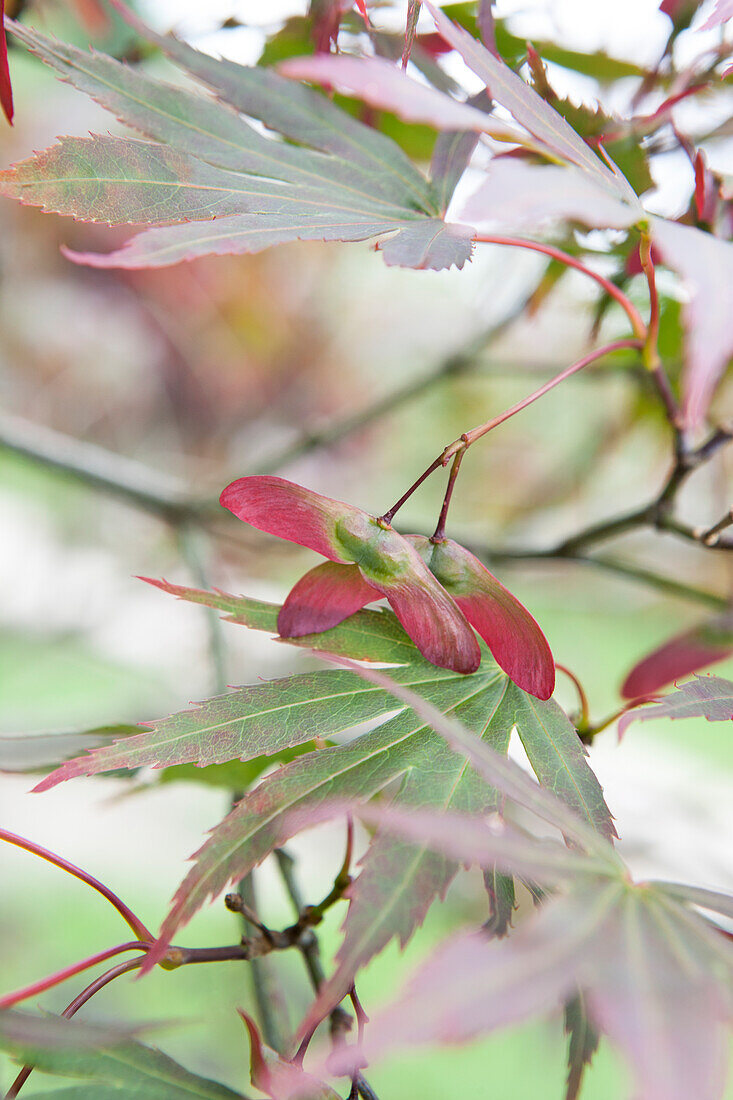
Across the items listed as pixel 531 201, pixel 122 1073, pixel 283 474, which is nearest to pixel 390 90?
pixel 531 201

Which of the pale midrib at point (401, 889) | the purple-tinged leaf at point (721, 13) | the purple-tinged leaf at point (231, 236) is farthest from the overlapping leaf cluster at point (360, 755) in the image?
the purple-tinged leaf at point (721, 13)

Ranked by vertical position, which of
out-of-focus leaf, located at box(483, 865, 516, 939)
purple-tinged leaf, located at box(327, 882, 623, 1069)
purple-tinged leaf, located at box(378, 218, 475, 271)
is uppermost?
purple-tinged leaf, located at box(378, 218, 475, 271)

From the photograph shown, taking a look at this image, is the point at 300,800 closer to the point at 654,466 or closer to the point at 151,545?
the point at 654,466

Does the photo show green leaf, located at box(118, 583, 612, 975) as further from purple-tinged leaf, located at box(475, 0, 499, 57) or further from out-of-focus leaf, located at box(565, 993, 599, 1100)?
purple-tinged leaf, located at box(475, 0, 499, 57)

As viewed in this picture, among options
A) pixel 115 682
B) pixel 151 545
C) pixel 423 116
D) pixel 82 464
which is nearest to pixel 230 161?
pixel 423 116

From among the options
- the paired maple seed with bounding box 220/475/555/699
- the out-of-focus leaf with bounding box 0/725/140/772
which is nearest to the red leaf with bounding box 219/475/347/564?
the paired maple seed with bounding box 220/475/555/699

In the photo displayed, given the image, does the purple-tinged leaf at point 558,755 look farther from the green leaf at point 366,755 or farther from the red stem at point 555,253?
the red stem at point 555,253
